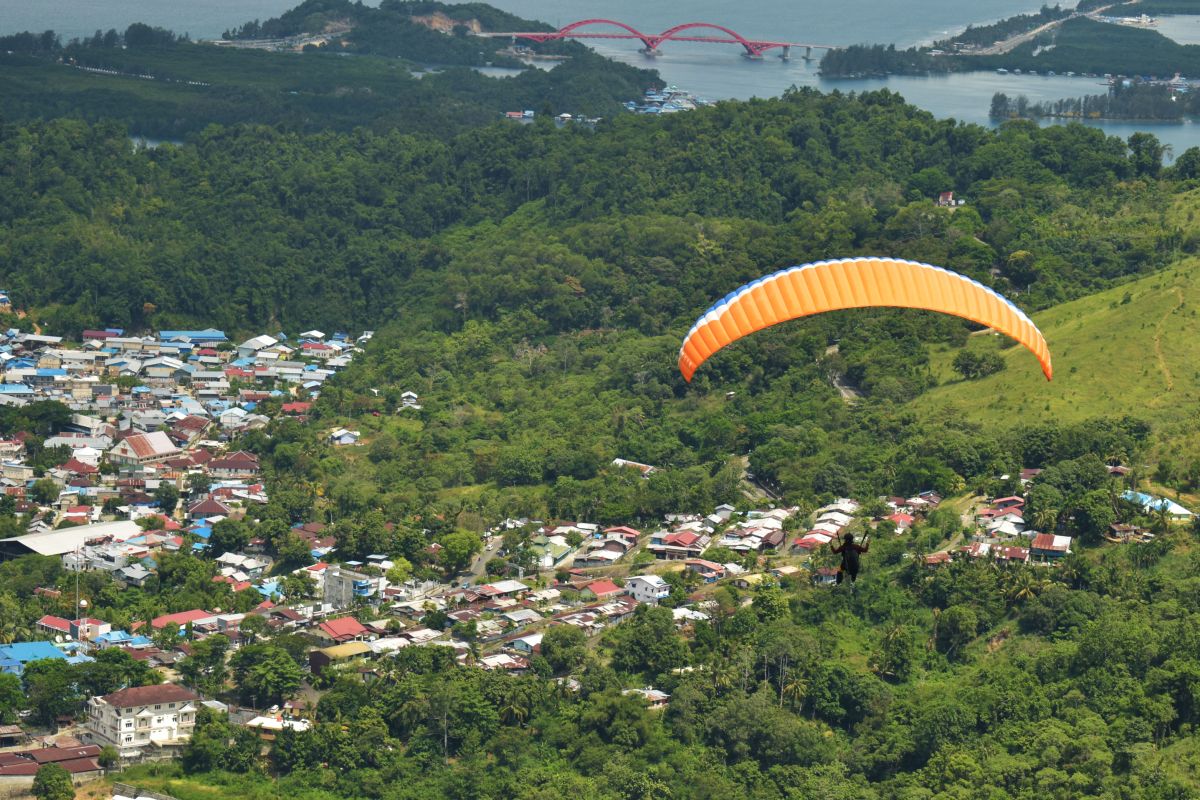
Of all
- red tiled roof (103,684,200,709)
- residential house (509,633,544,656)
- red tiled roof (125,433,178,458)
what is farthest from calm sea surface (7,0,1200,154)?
red tiled roof (103,684,200,709)

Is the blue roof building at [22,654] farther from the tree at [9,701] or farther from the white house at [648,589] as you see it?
the white house at [648,589]

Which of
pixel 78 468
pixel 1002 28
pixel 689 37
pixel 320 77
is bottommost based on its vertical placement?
pixel 78 468

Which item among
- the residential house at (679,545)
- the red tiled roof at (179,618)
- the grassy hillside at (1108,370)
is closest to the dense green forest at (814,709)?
the red tiled roof at (179,618)

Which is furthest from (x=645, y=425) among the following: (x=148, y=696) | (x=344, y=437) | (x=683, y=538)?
(x=148, y=696)

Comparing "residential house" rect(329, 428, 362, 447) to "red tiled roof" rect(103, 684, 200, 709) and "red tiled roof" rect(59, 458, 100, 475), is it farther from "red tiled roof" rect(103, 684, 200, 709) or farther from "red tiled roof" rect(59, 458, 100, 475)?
"red tiled roof" rect(103, 684, 200, 709)

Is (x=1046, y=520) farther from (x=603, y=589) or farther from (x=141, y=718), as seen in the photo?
(x=141, y=718)
